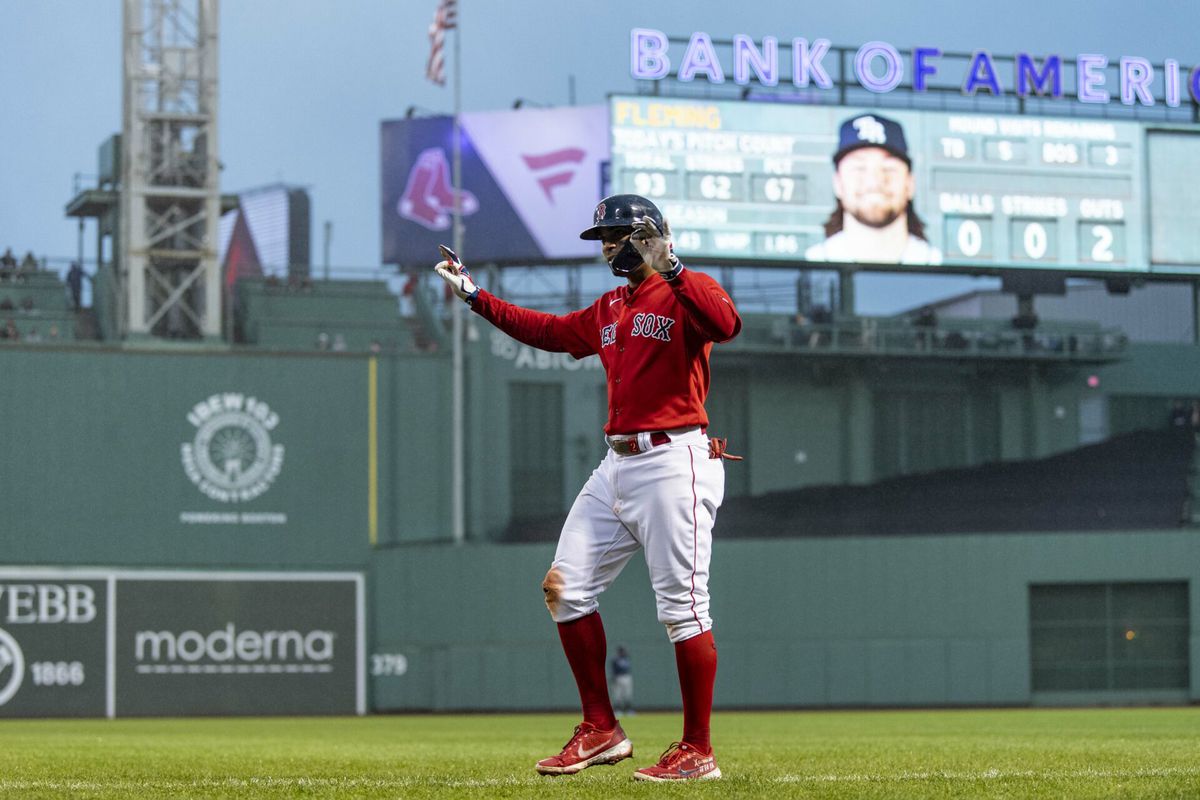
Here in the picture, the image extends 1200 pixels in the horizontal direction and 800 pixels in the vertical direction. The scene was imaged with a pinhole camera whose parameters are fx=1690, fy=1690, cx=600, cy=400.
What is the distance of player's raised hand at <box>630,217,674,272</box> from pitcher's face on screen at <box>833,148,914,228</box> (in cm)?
3160

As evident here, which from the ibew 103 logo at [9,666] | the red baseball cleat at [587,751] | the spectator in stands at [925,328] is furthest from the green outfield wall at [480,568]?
the red baseball cleat at [587,751]

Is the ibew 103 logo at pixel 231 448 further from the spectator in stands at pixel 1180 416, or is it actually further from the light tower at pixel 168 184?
the spectator in stands at pixel 1180 416

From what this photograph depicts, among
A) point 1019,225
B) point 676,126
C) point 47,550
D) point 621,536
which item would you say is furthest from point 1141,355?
point 621,536

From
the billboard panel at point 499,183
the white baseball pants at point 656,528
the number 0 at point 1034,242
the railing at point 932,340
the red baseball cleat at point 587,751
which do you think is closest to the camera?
the red baseball cleat at point 587,751

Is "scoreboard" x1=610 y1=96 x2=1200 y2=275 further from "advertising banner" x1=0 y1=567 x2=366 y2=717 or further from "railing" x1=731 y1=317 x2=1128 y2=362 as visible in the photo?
"advertising banner" x1=0 y1=567 x2=366 y2=717

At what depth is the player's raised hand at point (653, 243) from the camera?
662cm

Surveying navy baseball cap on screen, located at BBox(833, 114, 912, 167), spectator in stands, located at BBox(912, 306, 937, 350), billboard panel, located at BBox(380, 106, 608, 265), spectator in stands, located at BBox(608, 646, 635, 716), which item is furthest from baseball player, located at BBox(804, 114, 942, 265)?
spectator in stands, located at BBox(608, 646, 635, 716)

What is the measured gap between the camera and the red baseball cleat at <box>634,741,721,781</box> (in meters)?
6.66

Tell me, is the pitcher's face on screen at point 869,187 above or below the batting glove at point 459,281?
above

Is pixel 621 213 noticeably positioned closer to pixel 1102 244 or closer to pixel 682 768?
pixel 682 768

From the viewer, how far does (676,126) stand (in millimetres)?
37281

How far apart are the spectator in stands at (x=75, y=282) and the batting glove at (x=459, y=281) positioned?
33037 millimetres

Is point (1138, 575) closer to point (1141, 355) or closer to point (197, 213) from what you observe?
point (1141, 355)

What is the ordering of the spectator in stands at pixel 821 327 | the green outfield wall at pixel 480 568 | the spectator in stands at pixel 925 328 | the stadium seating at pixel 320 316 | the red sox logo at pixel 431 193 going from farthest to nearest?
the red sox logo at pixel 431 193, the spectator in stands at pixel 925 328, the spectator in stands at pixel 821 327, the stadium seating at pixel 320 316, the green outfield wall at pixel 480 568
